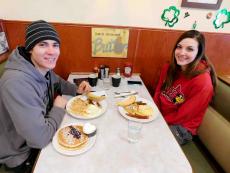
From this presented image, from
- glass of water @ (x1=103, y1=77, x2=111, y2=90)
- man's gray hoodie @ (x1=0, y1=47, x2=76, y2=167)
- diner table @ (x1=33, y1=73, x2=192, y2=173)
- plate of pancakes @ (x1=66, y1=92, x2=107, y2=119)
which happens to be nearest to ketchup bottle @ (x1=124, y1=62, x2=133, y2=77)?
glass of water @ (x1=103, y1=77, x2=111, y2=90)

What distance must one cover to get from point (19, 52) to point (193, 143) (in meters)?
1.21

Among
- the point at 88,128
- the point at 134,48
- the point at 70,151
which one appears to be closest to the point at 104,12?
the point at 134,48

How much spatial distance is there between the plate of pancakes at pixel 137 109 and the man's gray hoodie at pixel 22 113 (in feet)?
1.17

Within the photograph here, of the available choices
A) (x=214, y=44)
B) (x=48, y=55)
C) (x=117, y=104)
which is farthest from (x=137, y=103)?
(x=214, y=44)

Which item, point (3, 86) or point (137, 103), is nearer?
point (3, 86)

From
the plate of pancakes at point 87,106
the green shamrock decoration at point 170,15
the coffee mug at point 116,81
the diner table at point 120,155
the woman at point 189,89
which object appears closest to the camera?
the diner table at point 120,155

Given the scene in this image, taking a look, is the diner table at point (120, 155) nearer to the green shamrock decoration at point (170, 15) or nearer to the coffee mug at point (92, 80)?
the coffee mug at point (92, 80)

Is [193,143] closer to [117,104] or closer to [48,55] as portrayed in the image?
[117,104]

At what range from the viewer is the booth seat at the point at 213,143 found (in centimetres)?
105

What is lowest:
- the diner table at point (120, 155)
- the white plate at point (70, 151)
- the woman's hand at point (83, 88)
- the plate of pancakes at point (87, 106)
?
the diner table at point (120, 155)

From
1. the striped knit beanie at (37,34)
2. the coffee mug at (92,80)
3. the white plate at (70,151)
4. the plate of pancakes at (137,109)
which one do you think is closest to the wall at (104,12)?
the coffee mug at (92,80)

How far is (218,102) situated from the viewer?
1.37m

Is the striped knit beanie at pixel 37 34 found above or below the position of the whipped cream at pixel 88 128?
above

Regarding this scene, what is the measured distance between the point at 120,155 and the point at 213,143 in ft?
2.25
